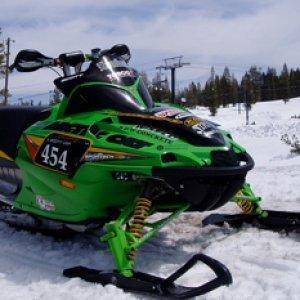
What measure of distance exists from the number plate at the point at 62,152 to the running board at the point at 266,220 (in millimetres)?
1513

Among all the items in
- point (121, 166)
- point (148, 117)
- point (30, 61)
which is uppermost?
point (30, 61)

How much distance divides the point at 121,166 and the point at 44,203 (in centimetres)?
95

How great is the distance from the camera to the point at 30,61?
13.7ft

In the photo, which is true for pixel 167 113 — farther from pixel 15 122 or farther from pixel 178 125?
pixel 15 122

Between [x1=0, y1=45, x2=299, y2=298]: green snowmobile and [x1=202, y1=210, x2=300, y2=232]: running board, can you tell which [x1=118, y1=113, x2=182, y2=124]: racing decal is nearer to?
[x1=0, y1=45, x2=299, y2=298]: green snowmobile

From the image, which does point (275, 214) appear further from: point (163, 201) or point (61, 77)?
point (61, 77)

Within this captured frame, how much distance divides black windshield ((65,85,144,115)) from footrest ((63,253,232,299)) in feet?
4.08

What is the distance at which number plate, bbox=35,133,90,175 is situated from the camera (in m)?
3.56

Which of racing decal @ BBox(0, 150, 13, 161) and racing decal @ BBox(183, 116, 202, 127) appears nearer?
racing decal @ BBox(183, 116, 202, 127)

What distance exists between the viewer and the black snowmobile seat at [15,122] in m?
4.53

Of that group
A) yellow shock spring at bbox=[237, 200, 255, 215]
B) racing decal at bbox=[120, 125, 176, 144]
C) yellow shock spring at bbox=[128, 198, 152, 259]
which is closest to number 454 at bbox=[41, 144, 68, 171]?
racing decal at bbox=[120, 125, 176, 144]

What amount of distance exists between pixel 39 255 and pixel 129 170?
118 centimetres

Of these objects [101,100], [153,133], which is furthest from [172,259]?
[101,100]

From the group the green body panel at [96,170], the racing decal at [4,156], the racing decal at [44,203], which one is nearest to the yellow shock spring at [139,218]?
the green body panel at [96,170]
